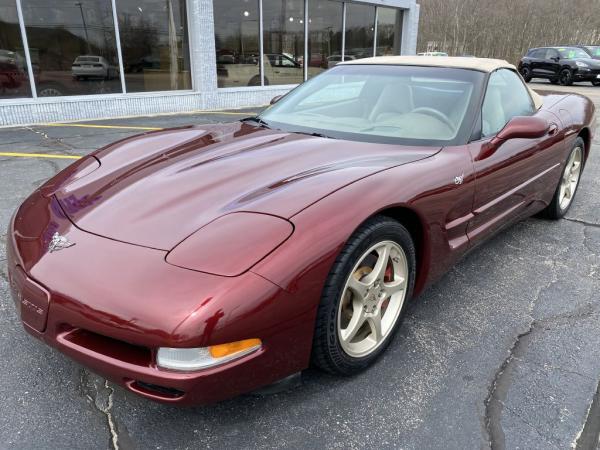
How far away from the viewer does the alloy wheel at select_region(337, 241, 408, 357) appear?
2.00m

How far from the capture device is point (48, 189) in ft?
7.59

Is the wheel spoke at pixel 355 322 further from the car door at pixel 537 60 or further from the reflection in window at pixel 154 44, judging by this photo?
the car door at pixel 537 60

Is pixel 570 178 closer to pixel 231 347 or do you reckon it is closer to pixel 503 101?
pixel 503 101

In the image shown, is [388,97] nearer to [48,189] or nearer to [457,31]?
[48,189]

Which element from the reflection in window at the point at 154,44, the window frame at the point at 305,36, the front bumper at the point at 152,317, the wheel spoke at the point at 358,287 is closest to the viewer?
the front bumper at the point at 152,317

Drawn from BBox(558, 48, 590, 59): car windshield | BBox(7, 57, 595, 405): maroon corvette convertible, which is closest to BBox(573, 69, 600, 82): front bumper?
BBox(558, 48, 590, 59): car windshield

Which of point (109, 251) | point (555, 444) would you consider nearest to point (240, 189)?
point (109, 251)

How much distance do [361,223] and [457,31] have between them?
3368cm

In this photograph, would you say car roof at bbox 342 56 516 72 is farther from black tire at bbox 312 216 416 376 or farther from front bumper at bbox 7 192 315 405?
front bumper at bbox 7 192 315 405

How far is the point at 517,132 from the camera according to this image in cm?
270

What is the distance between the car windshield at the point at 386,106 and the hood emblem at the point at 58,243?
147cm

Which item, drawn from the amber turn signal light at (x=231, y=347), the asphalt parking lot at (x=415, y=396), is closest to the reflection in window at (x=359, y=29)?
the asphalt parking lot at (x=415, y=396)

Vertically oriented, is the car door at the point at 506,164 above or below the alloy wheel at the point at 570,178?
above

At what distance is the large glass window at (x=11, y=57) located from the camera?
25.8ft
